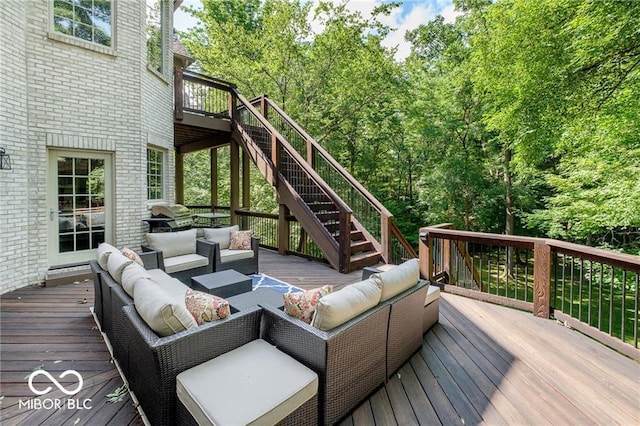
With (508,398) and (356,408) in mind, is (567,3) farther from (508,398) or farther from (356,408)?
(356,408)

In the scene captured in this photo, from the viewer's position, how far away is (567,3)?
6.20 m

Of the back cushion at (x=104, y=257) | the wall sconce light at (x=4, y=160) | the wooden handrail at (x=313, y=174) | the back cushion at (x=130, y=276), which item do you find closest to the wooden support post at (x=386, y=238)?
the wooden handrail at (x=313, y=174)

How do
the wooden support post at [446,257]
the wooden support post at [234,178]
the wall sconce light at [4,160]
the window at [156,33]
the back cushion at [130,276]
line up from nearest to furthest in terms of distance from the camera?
the back cushion at [130,276] → the wall sconce light at [4,160] → the wooden support post at [446,257] → the window at [156,33] → the wooden support post at [234,178]

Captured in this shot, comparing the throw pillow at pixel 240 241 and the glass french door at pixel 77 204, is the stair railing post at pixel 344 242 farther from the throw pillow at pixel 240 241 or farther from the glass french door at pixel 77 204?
the glass french door at pixel 77 204

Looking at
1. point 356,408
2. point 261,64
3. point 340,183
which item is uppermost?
point 261,64

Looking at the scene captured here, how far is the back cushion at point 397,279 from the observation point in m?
2.53

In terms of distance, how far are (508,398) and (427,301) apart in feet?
3.68

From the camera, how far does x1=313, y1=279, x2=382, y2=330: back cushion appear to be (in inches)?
80.4

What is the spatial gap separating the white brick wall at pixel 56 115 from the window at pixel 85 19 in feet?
0.56

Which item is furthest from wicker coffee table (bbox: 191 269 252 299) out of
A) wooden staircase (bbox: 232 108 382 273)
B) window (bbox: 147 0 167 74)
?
window (bbox: 147 0 167 74)

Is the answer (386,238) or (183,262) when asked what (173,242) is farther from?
(386,238)

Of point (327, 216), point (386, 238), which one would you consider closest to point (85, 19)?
point (327, 216)

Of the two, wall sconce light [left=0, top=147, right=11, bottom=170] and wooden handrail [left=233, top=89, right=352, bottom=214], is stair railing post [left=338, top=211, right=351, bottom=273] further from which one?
wall sconce light [left=0, top=147, right=11, bottom=170]

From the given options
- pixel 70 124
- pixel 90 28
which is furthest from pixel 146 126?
pixel 90 28
